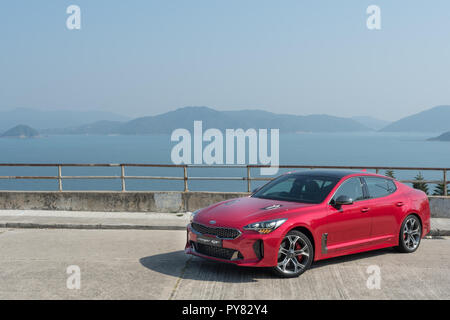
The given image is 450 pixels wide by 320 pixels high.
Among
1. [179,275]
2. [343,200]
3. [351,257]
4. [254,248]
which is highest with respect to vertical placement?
[343,200]

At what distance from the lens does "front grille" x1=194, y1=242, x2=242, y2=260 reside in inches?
262

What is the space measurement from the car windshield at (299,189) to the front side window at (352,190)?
136mm

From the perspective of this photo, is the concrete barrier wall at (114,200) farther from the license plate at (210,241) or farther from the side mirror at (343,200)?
the license plate at (210,241)

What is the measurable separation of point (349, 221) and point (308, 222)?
0.87 m

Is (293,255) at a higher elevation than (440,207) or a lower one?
higher

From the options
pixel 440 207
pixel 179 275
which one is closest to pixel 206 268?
pixel 179 275

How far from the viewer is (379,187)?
820 centimetres

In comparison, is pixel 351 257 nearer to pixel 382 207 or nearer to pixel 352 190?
pixel 382 207

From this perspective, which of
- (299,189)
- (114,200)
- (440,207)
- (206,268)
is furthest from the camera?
(114,200)

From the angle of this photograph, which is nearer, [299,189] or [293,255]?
[293,255]

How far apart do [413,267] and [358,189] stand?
139 centimetres

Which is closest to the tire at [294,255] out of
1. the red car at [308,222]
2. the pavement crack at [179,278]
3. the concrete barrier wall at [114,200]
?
the red car at [308,222]

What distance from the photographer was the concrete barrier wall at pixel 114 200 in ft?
43.0
